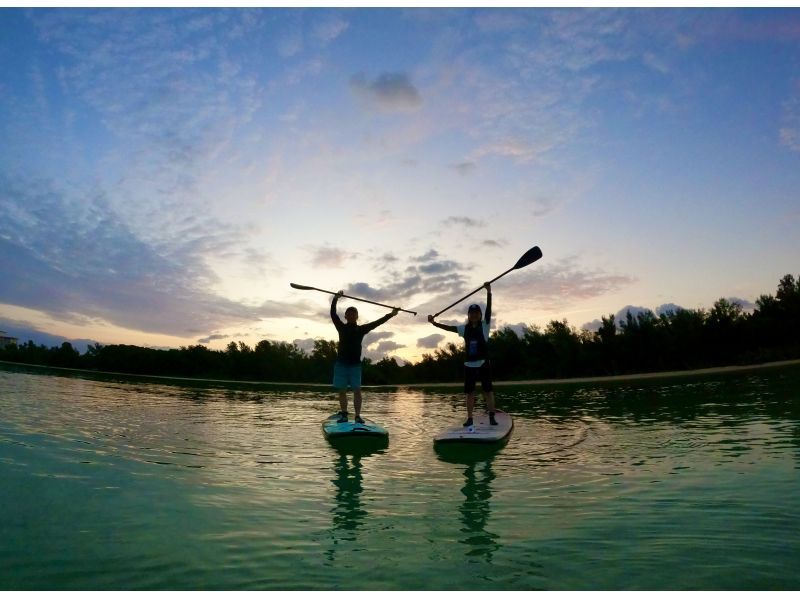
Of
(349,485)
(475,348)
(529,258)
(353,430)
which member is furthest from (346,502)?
(529,258)

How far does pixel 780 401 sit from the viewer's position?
1138 cm

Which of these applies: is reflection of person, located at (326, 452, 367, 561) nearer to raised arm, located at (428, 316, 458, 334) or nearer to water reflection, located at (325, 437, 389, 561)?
water reflection, located at (325, 437, 389, 561)

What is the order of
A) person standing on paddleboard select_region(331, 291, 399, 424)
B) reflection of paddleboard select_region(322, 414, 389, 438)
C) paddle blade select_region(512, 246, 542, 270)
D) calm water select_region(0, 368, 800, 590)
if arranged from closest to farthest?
calm water select_region(0, 368, 800, 590), reflection of paddleboard select_region(322, 414, 389, 438), person standing on paddleboard select_region(331, 291, 399, 424), paddle blade select_region(512, 246, 542, 270)

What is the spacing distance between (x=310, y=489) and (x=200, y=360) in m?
33.3

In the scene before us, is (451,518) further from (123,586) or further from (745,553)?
(123,586)

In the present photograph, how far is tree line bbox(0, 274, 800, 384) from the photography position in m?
25.9

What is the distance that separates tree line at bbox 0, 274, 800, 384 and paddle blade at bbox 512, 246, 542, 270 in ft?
57.4

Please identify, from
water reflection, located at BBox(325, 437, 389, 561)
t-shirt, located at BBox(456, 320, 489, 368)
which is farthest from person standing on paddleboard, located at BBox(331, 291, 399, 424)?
t-shirt, located at BBox(456, 320, 489, 368)

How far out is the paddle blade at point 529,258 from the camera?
11.6m

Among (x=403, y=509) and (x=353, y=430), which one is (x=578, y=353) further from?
(x=403, y=509)

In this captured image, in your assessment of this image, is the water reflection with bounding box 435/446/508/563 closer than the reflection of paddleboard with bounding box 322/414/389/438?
Yes

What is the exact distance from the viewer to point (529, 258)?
38.2 ft

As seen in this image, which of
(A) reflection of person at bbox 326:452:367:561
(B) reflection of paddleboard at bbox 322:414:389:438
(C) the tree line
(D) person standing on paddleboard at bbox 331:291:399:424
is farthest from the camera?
(C) the tree line

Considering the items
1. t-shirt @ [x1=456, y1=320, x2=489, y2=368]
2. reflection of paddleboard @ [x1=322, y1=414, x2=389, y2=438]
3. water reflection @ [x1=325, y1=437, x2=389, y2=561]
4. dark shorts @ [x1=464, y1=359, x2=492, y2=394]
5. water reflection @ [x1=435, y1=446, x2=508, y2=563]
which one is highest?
t-shirt @ [x1=456, y1=320, x2=489, y2=368]
